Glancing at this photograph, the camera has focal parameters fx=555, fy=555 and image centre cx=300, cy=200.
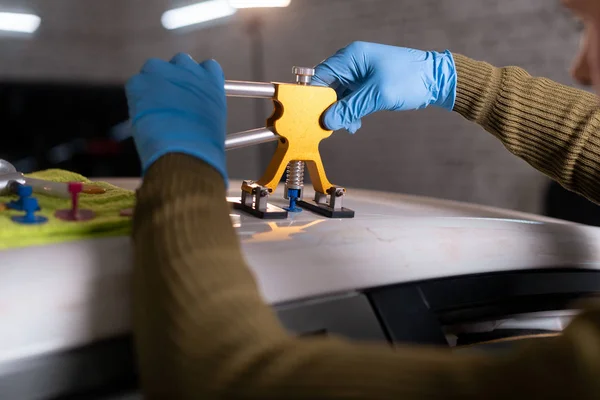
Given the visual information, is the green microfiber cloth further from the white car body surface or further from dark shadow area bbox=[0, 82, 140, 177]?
dark shadow area bbox=[0, 82, 140, 177]

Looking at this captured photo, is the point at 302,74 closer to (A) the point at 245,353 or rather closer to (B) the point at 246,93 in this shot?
(B) the point at 246,93

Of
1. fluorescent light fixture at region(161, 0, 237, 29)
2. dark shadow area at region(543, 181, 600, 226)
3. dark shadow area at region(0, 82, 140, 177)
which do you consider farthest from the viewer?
fluorescent light fixture at region(161, 0, 237, 29)

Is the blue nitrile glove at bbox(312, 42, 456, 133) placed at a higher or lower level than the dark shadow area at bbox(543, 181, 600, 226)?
higher

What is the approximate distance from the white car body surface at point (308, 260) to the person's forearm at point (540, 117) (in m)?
0.14

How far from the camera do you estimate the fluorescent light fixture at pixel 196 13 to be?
2443mm

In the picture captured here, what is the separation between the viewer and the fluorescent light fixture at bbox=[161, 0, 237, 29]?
244cm

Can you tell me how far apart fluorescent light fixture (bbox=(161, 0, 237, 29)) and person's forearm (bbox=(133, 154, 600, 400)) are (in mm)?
2244

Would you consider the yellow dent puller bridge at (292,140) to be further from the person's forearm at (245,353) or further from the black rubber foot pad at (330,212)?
the person's forearm at (245,353)

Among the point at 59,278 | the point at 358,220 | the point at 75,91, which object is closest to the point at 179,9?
the point at 75,91

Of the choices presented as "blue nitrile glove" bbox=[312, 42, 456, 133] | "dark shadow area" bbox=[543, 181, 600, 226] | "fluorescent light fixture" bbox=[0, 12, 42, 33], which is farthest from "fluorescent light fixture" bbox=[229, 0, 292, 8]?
"blue nitrile glove" bbox=[312, 42, 456, 133]

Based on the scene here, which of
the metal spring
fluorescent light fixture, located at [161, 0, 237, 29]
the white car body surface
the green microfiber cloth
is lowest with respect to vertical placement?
the white car body surface

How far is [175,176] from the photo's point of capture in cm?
42

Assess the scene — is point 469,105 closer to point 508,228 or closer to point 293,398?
point 508,228

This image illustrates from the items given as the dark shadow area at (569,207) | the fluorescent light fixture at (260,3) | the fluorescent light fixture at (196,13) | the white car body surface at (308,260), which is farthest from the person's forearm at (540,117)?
the fluorescent light fixture at (196,13)
